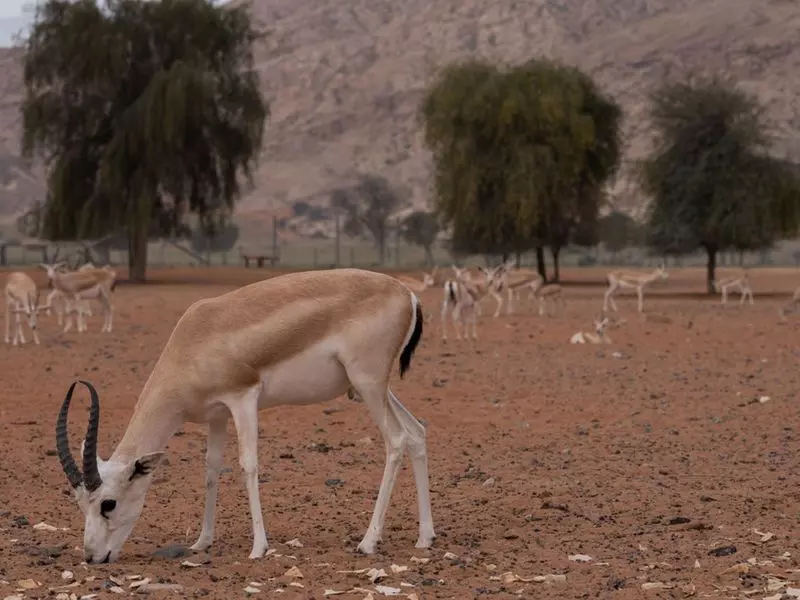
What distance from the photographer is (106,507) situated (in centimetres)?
680

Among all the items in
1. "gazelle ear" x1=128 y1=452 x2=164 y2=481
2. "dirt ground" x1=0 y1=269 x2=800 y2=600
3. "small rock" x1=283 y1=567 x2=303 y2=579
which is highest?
"gazelle ear" x1=128 y1=452 x2=164 y2=481

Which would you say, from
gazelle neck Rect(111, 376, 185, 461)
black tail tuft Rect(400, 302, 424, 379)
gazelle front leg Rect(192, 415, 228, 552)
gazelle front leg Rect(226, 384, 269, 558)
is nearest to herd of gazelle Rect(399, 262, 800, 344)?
black tail tuft Rect(400, 302, 424, 379)

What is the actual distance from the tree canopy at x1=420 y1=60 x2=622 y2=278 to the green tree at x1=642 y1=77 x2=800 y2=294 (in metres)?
3.28

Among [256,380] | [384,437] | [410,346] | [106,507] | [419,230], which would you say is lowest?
[106,507]

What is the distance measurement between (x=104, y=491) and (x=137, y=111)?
39699 mm

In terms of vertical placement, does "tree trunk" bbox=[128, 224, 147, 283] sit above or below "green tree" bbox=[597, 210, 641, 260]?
below

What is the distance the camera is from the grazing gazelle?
22.5 feet

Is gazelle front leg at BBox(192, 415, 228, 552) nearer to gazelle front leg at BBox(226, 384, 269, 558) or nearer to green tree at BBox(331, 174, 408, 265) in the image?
gazelle front leg at BBox(226, 384, 269, 558)

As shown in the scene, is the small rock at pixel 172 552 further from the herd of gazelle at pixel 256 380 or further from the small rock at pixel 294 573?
the small rock at pixel 294 573

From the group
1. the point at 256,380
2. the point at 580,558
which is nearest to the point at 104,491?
the point at 256,380

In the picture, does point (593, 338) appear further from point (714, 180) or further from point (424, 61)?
point (424, 61)

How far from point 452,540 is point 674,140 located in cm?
4180

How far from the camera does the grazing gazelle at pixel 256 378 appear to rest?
6871mm

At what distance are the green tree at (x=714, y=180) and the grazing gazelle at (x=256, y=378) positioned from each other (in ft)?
128
